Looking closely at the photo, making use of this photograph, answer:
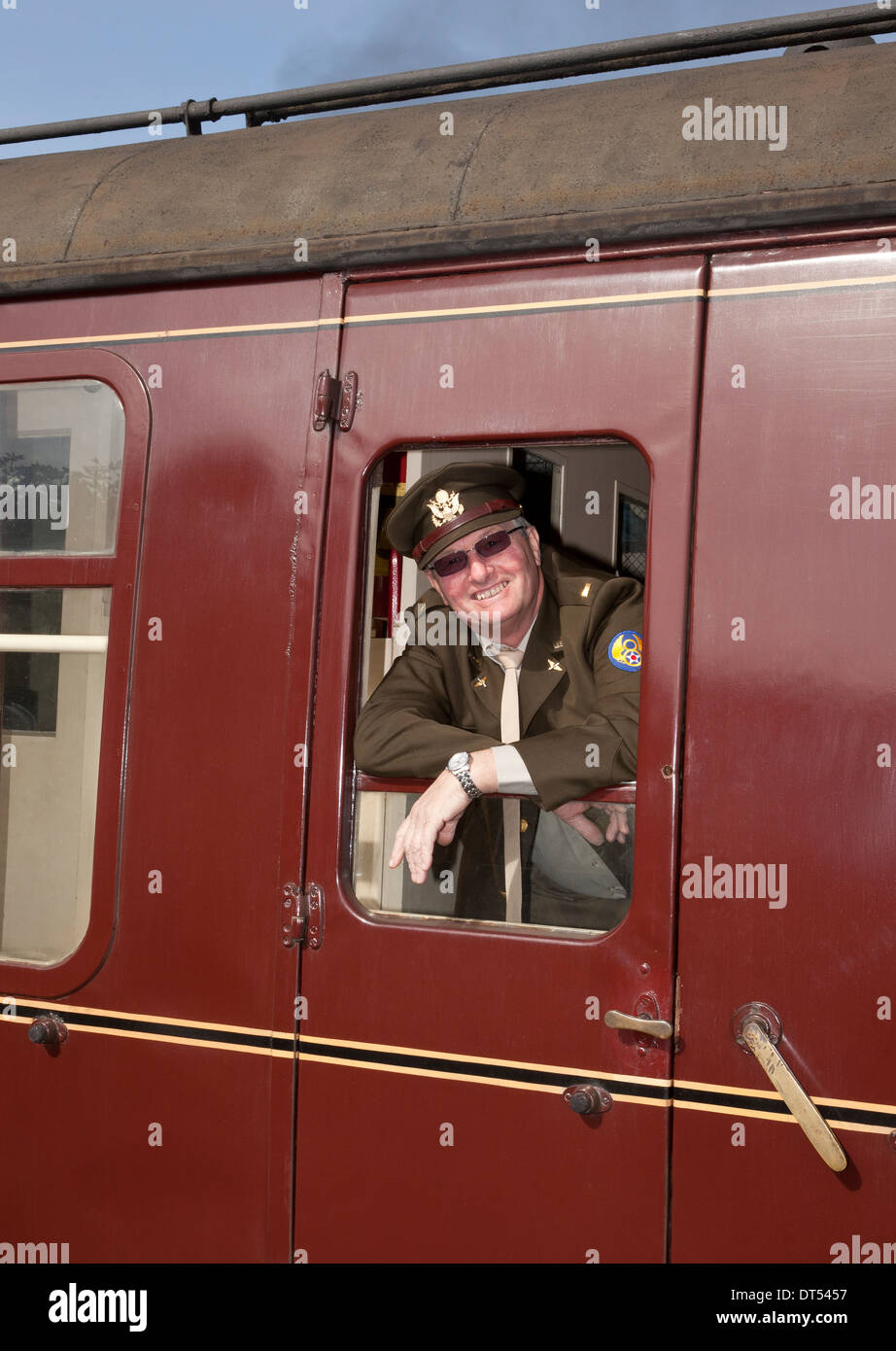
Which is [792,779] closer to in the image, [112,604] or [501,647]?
[501,647]

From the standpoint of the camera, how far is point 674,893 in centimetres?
203

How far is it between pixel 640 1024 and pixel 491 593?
3.12ft

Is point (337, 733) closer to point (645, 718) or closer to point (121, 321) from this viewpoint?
Answer: point (645, 718)

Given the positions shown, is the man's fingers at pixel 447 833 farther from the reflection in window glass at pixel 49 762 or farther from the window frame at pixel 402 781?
the reflection in window glass at pixel 49 762

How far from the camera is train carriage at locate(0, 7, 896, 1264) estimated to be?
1.97 metres

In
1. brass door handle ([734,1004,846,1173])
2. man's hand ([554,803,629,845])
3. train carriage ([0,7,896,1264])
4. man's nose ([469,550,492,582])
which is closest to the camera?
brass door handle ([734,1004,846,1173])

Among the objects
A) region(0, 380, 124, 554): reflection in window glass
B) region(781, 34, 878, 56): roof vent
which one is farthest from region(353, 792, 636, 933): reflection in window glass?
region(781, 34, 878, 56): roof vent

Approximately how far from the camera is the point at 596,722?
219 centimetres

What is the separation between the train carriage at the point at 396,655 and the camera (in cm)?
197

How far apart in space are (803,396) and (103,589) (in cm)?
150

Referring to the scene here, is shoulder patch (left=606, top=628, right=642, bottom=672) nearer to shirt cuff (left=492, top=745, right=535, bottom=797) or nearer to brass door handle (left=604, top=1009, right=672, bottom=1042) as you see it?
shirt cuff (left=492, top=745, right=535, bottom=797)

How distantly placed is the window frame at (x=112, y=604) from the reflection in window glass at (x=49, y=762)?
39 millimetres

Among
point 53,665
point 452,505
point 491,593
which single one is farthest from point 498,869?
point 53,665

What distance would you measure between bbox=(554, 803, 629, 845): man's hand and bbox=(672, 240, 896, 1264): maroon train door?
5.6 inches
